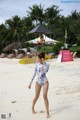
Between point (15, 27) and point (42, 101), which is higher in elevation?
point (42, 101)

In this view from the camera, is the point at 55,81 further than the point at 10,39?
No

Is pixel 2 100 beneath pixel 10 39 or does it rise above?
above

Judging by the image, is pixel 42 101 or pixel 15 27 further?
pixel 15 27

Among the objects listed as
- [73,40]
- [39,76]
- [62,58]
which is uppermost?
[39,76]

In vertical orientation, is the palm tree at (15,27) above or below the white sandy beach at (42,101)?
below

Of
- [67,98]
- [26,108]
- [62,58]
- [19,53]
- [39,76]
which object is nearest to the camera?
[39,76]

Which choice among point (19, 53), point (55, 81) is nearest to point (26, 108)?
point (55, 81)

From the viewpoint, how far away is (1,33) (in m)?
55.7

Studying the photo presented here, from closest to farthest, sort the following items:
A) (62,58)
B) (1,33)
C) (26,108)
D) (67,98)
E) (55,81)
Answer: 1. (26,108)
2. (67,98)
3. (55,81)
4. (62,58)
5. (1,33)

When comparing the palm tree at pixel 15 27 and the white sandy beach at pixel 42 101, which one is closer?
the white sandy beach at pixel 42 101

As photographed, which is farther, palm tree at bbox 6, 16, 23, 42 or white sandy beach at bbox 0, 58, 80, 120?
palm tree at bbox 6, 16, 23, 42

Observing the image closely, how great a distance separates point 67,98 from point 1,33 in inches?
1846

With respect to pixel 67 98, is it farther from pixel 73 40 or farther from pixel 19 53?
pixel 73 40

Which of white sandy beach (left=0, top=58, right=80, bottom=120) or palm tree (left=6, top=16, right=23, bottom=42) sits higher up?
white sandy beach (left=0, top=58, right=80, bottom=120)
